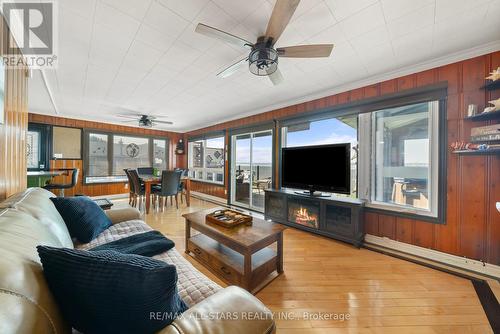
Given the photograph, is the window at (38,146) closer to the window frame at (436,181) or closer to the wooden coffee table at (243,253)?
the wooden coffee table at (243,253)

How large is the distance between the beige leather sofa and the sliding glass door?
136 inches

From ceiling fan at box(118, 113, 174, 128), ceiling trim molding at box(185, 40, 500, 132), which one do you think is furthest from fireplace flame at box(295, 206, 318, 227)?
ceiling fan at box(118, 113, 174, 128)

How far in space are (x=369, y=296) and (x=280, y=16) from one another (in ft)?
7.81

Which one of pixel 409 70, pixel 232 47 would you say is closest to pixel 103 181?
pixel 232 47

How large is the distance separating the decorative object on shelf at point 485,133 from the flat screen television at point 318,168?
1170 millimetres

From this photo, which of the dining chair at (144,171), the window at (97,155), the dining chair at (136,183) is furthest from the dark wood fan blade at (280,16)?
the window at (97,155)

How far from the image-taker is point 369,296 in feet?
5.46

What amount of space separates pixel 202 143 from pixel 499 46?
6110 mm

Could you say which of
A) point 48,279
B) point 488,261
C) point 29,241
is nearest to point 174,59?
point 29,241

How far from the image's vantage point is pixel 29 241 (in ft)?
2.56

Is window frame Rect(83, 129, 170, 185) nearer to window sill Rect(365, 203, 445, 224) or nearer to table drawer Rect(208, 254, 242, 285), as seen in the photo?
table drawer Rect(208, 254, 242, 285)

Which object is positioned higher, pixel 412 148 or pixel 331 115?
pixel 331 115

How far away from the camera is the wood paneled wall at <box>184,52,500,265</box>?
1950 mm

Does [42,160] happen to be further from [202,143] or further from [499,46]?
[499,46]
